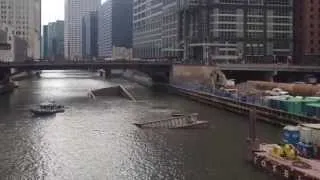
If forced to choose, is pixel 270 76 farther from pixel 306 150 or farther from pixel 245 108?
pixel 306 150

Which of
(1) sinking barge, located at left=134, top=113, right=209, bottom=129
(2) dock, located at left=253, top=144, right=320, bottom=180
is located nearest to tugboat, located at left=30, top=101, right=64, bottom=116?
(1) sinking barge, located at left=134, top=113, right=209, bottom=129

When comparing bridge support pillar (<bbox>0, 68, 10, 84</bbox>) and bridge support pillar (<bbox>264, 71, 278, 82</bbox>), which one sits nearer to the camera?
bridge support pillar (<bbox>264, 71, 278, 82</bbox>)

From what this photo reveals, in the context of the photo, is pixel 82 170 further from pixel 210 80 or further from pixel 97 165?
pixel 210 80

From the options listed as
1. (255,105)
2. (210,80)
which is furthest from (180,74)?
(255,105)

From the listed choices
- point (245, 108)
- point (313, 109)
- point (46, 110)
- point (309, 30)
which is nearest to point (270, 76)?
point (309, 30)

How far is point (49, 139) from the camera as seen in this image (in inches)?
2736

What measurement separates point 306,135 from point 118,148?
21.6 meters

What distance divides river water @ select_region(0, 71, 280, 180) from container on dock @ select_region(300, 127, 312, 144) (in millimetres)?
5418

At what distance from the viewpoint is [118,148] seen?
205 feet

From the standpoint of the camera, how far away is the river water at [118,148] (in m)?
49.7

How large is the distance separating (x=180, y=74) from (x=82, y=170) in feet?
397

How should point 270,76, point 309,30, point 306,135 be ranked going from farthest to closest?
point 309,30, point 270,76, point 306,135

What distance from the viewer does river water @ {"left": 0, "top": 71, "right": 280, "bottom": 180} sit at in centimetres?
4966

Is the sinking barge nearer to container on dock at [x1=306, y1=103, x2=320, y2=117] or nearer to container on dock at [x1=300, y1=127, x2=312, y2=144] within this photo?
container on dock at [x1=306, y1=103, x2=320, y2=117]
